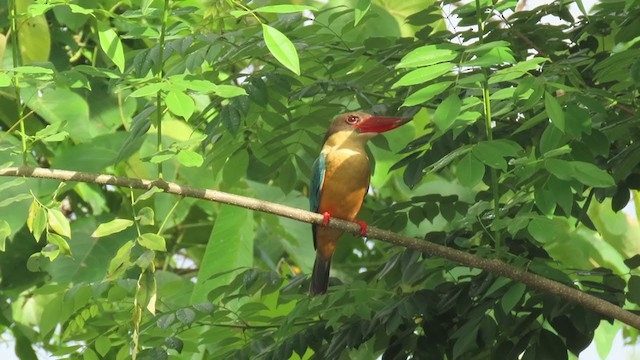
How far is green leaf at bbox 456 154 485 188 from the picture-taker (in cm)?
249

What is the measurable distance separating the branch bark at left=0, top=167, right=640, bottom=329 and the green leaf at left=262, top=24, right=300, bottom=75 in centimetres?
31

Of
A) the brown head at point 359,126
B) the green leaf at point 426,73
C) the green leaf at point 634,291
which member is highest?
the green leaf at point 426,73

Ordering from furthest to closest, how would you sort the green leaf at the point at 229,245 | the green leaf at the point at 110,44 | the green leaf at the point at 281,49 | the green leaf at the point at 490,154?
1. the green leaf at the point at 229,245
2. the green leaf at the point at 110,44
3. the green leaf at the point at 490,154
4. the green leaf at the point at 281,49

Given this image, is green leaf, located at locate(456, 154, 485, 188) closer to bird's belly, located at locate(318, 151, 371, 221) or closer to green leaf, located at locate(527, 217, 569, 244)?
green leaf, located at locate(527, 217, 569, 244)

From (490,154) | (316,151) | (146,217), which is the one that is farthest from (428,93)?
(316,151)

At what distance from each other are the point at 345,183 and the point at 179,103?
50.3 inches

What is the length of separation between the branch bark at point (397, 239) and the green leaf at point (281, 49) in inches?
12.2

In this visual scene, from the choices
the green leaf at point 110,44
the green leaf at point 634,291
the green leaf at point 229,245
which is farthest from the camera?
the green leaf at point 229,245

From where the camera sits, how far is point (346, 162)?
3.72 metres

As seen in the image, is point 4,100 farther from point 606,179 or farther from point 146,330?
point 606,179

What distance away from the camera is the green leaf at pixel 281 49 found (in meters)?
2.36

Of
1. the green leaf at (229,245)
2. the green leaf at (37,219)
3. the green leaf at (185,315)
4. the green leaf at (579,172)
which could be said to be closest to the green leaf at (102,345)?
the green leaf at (185,315)

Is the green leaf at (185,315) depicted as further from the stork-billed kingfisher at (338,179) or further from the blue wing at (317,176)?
the blue wing at (317,176)

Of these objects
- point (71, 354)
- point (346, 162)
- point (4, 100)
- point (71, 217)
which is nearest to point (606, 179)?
point (346, 162)
